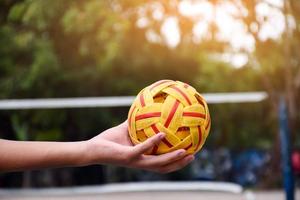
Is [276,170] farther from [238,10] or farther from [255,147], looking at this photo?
[238,10]

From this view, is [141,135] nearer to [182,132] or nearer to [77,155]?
[182,132]

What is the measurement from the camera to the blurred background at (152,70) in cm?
1163

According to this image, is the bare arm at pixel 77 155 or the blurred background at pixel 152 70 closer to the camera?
the bare arm at pixel 77 155

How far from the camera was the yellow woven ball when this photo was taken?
189 centimetres

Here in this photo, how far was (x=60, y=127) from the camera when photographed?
45.3ft

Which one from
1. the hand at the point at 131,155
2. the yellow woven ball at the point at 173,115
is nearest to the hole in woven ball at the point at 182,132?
the yellow woven ball at the point at 173,115

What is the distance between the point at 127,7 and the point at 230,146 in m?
4.77

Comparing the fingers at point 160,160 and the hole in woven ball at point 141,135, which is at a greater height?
the hole in woven ball at point 141,135

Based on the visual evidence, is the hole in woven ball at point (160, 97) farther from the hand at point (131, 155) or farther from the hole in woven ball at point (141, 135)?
the hand at point (131, 155)

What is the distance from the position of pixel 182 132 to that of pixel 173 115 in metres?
0.07

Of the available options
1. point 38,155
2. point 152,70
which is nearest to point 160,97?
point 38,155

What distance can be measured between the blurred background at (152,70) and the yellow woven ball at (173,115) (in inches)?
305

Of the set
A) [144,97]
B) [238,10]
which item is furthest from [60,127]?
[144,97]

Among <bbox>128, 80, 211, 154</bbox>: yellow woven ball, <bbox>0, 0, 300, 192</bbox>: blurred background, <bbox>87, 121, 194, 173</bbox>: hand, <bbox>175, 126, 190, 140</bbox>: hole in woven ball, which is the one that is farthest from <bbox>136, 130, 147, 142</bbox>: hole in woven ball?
<bbox>0, 0, 300, 192</bbox>: blurred background
